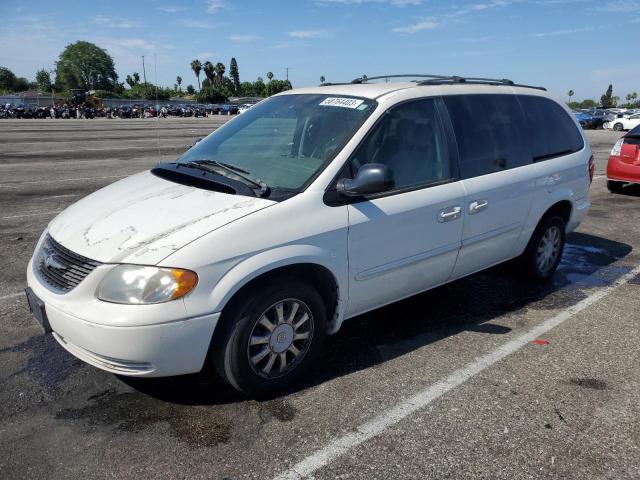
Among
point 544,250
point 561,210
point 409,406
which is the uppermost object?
point 561,210

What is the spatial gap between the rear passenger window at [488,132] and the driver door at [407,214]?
0.17m

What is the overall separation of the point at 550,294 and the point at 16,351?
447 centimetres

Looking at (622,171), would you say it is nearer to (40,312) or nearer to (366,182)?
(366,182)

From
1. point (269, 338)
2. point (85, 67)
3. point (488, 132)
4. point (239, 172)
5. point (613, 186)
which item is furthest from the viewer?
point (85, 67)

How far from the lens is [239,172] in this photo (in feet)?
11.2

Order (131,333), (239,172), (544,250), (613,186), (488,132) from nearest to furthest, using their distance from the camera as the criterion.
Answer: (131,333) → (239,172) → (488,132) → (544,250) → (613,186)

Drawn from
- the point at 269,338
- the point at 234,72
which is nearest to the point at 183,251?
the point at 269,338

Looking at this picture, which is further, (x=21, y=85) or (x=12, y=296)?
(x=21, y=85)

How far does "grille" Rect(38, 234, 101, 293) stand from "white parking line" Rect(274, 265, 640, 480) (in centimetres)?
146

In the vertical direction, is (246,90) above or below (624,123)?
above

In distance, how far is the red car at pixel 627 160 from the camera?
9703mm

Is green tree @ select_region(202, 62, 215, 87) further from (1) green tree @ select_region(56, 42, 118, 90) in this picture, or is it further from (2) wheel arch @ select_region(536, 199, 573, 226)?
(2) wheel arch @ select_region(536, 199, 573, 226)

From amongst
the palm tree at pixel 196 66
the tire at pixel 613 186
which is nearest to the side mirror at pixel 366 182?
the tire at pixel 613 186

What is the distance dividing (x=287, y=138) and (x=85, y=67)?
470 feet
